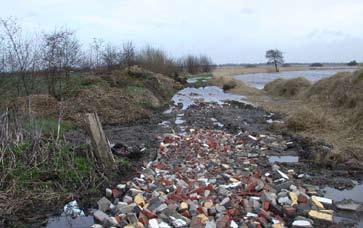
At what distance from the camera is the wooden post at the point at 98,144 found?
8875 mm

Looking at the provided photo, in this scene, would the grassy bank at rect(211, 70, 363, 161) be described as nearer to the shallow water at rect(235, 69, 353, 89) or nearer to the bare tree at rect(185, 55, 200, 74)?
the shallow water at rect(235, 69, 353, 89)

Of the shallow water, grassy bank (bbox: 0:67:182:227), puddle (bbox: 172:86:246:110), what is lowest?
the shallow water

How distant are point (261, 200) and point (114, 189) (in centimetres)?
266

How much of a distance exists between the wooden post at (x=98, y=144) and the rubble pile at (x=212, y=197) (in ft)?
2.53

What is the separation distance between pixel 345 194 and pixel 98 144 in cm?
481

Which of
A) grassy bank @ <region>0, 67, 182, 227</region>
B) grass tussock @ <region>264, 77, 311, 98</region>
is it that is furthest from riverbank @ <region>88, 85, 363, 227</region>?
grass tussock @ <region>264, 77, 311, 98</region>

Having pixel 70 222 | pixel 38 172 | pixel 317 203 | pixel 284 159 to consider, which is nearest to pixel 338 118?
pixel 284 159

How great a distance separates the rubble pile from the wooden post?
30.4 inches

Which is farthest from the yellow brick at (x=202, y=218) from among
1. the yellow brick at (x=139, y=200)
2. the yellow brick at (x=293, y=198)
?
the yellow brick at (x=293, y=198)

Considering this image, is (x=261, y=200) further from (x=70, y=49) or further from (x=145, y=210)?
(x=70, y=49)

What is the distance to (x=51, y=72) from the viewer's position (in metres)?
19.7

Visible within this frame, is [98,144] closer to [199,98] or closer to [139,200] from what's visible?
[139,200]

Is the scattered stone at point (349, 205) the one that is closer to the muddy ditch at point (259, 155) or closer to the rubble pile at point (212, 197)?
the muddy ditch at point (259, 155)

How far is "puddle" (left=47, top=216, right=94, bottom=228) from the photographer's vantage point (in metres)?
6.80
